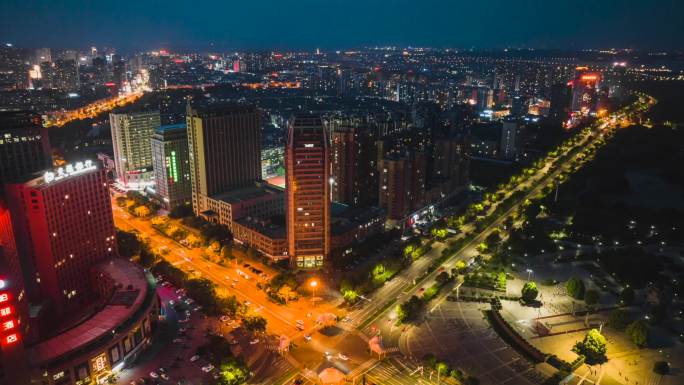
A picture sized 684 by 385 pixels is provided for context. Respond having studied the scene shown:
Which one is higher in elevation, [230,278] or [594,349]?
[594,349]

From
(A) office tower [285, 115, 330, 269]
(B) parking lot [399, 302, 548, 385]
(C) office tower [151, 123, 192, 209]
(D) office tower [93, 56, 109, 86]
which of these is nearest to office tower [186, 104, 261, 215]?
(C) office tower [151, 123, 192, 209]

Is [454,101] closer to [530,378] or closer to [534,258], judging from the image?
[534,258]

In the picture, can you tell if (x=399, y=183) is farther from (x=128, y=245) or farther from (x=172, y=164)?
(x=128, y=245)

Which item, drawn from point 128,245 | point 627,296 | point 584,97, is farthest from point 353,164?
point 584,97

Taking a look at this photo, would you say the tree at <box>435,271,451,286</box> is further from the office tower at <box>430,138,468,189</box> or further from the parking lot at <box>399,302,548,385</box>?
the office tower at <box>430,138,468,189</box>

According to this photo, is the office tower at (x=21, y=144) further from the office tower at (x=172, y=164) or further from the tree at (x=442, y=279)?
the tree at (x=442, y=279)

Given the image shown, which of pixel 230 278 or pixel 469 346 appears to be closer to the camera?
pixel 469 346

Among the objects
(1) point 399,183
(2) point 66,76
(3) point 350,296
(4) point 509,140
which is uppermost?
(2) point 66,76
